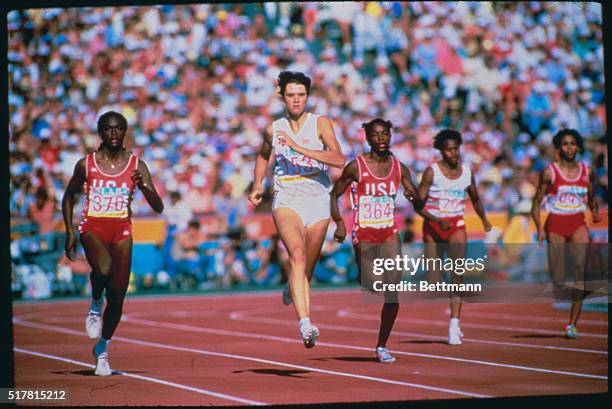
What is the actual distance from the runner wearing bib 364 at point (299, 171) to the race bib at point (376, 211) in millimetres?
568

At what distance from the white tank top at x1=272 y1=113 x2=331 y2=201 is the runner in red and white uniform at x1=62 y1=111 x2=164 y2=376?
0.89 m

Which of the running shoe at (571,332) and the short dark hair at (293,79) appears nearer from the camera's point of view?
the short dark hair at (293,79)

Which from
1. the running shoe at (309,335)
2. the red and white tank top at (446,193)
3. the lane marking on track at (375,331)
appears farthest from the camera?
the red and white tank top at (446,193)

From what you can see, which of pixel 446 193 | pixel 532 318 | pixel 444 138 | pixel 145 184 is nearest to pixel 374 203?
pixel 446 193

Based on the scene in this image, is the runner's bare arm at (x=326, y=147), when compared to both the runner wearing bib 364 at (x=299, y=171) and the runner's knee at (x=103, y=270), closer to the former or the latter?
the runner wearing bib 364 at (x=299, y=171)

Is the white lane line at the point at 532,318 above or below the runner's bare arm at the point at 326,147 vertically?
below

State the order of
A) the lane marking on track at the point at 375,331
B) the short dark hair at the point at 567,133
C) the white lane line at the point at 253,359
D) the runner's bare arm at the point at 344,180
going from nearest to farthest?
the white lane line at the point at 253,359 → the runner's bare arm at the point at 344,180 → the lane marking on track at the point at 375,331 → the short dark hair at the point at 567,133

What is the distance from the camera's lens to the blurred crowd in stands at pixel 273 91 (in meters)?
11.2

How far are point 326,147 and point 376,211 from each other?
845mm

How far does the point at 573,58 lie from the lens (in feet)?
42.7

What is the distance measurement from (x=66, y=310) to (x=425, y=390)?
631 cm

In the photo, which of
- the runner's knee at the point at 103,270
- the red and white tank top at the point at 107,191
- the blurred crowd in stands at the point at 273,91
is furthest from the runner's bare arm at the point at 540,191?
the runner's knee at the point at 103,270

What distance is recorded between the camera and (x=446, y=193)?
954cm

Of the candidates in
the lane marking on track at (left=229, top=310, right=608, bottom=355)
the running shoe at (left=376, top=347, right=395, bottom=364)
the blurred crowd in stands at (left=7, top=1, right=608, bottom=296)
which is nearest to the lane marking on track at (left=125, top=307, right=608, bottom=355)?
the lane marking on track at (left=229, top=310, right=608, bottom=355)
